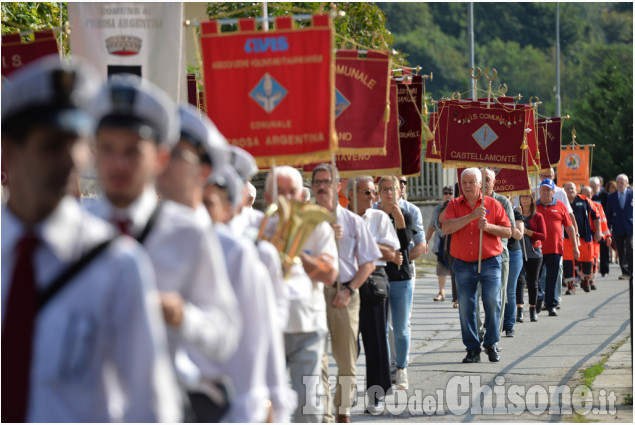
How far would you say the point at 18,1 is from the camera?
1144 centimetres

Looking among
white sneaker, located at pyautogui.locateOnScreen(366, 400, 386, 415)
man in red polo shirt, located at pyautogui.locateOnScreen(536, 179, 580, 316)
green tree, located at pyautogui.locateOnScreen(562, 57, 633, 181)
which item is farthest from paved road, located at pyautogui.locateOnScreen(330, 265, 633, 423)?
green tree, located at pyautogui.locateOnScreen(562, 57, 633, 181)

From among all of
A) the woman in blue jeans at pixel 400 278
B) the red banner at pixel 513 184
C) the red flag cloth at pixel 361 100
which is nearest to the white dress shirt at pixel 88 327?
the red flag cloth at pixel 361 100

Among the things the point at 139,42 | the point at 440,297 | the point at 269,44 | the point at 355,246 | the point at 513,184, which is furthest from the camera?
the point at 440,297

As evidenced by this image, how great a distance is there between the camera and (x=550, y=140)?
21.9 m

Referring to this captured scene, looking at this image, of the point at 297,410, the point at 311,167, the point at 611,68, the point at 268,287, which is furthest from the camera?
the point at 611,68

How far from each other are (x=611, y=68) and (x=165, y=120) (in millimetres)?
61351

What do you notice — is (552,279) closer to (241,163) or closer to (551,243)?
(551,243)

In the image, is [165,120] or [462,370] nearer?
[165,120]

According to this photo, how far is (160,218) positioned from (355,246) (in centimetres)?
568

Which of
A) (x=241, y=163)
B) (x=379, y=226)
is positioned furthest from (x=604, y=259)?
(x=241, y=163)

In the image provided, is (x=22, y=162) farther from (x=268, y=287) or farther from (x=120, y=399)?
(x=268, y=287)

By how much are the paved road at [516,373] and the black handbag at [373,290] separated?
85cm

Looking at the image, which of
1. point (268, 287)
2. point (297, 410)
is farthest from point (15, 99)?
point (297, 410)

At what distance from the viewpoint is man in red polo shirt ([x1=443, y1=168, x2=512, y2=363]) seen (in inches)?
472
